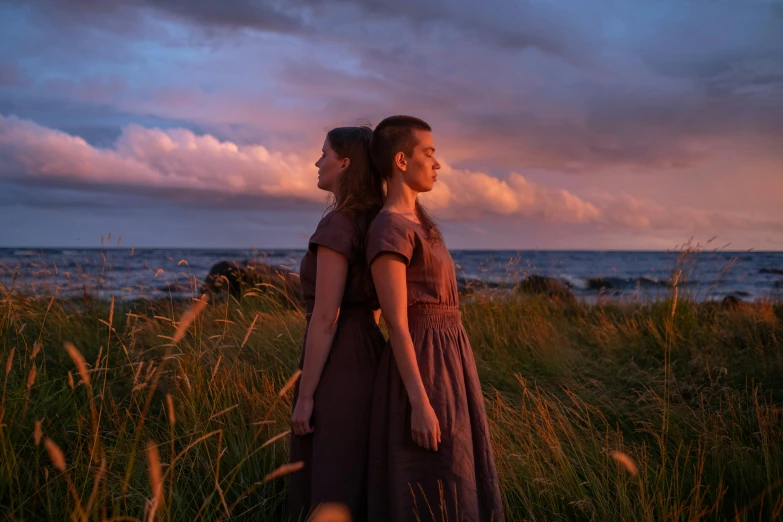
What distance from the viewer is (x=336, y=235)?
222cm

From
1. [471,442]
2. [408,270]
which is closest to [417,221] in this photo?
[408,270]

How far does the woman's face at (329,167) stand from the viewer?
8.08 ft

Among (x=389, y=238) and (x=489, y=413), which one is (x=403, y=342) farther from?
(x=489, y=413)

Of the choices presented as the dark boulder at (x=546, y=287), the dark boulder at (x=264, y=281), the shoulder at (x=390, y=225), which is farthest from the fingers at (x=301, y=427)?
the dark boulder at (x=546, y=287)

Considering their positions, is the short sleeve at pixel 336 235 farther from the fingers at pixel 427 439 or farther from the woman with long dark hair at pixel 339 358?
the fingers at pixel 427 439

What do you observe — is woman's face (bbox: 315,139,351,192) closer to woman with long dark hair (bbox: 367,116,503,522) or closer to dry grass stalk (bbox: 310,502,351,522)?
woman with long dark hair (bbox: 367,116,503,522)

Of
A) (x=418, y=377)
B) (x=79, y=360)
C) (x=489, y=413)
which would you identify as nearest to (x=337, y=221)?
(x=418, y=377)

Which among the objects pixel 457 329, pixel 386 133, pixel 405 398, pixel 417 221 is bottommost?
pixel 405 398

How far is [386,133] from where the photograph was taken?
2.27 m

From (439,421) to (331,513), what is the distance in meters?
0.52

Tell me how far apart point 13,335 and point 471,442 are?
4225mm

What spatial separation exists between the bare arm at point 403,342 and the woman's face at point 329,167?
544 millimetres

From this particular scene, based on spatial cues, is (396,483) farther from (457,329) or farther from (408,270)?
(408,270)

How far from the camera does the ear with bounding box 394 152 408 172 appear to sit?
7.36ft
